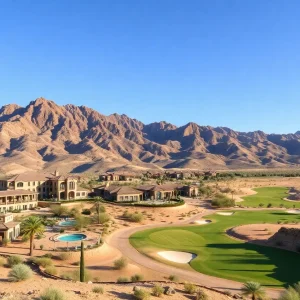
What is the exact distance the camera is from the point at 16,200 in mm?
70625

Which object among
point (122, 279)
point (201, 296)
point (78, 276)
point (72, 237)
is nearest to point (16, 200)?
point (72, 237)

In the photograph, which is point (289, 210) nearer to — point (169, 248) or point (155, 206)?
point (155, 206)

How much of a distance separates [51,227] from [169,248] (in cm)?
2039

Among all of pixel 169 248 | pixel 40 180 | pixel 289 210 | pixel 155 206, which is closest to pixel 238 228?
pixel 169 248

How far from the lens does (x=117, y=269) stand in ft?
115

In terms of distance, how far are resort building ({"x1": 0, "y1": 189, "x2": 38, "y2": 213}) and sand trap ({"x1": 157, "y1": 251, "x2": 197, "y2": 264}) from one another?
127 feet

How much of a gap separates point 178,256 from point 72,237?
612 inches

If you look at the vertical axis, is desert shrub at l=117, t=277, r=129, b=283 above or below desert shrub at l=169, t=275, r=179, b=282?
above

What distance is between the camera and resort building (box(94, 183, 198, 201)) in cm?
8331

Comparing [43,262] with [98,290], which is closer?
[98,290]

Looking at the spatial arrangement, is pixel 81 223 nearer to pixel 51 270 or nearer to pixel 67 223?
pixel 67 223

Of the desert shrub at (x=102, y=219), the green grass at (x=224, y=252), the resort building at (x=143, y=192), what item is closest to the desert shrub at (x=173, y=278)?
the green grass at (x=224, y=252)

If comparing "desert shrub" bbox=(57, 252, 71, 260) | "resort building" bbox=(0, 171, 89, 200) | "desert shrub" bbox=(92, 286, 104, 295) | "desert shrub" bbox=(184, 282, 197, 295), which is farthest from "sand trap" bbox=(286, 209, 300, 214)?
"desert shrub" bbox=(92, 286, 104, 295)

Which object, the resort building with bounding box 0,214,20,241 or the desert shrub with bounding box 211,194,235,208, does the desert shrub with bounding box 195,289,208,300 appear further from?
the desert shrub with bounding box 211,194,235,208
